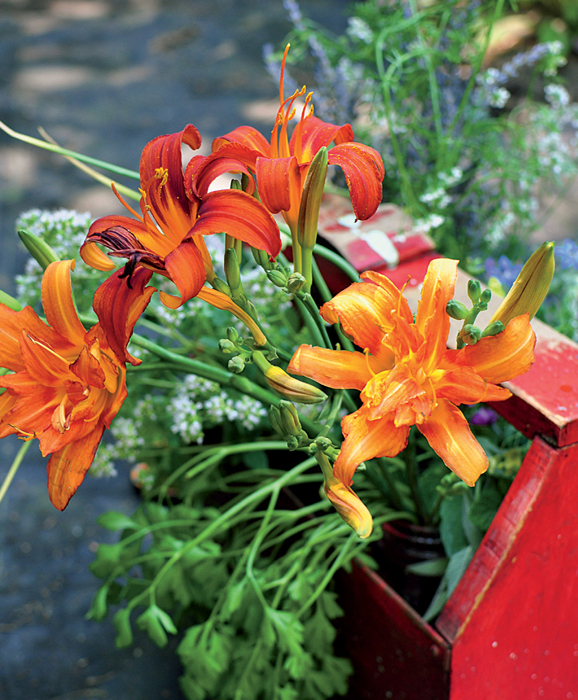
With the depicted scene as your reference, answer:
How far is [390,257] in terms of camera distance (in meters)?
0.81

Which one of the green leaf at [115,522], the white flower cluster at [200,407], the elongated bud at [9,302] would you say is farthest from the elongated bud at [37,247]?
the green leaf at [115,522]

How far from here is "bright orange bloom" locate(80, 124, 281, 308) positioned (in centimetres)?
39

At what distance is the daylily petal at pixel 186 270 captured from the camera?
0.38 meters

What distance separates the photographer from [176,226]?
1.56 ft

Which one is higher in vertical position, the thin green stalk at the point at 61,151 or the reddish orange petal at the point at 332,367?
the reddish orange petal at the point at 332,367

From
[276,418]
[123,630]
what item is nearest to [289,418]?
[276,418]

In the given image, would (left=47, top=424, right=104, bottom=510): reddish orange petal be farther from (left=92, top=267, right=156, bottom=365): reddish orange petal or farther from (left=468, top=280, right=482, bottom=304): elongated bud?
(left=468, top=280, right=482, bottom=304): elongated bud

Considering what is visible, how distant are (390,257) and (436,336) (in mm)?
378

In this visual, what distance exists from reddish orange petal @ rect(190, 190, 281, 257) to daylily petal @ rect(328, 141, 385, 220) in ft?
0.22

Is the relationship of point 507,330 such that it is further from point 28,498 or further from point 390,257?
point 28,498

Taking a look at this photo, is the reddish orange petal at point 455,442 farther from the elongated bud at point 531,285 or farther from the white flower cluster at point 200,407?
the white flower cluster at point 200,407

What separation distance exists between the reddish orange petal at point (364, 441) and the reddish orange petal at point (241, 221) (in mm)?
129

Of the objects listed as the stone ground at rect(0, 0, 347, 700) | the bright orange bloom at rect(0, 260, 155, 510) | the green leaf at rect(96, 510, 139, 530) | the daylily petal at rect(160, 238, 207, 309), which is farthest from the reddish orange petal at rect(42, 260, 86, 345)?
the stone ground at rect(0, 0, 347, 700)

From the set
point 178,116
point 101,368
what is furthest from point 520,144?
point 178,116
